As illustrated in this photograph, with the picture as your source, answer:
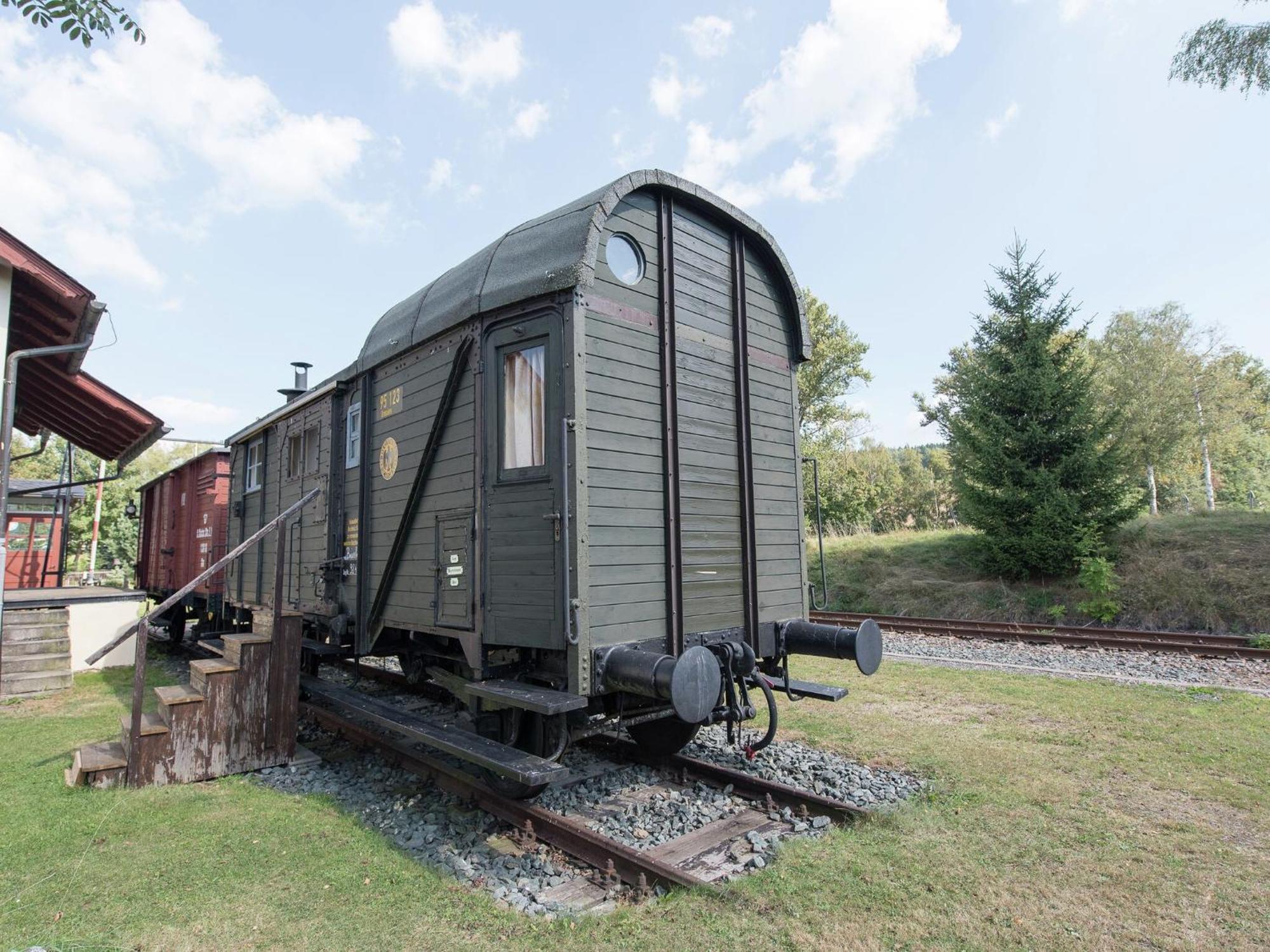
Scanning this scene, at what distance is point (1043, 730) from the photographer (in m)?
6.14

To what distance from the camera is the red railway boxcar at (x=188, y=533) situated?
1122cm

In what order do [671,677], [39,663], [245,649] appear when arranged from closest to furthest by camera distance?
[671,677] < [245,649] < [39,663]

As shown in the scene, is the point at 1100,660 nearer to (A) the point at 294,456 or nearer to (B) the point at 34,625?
(A) the point at 294,456

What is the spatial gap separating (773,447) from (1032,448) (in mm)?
11355

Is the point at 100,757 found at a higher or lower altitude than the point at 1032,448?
lower

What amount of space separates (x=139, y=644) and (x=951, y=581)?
14599 millimetres

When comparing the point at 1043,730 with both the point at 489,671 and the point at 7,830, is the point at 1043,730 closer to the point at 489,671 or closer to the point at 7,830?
the point at 489,671

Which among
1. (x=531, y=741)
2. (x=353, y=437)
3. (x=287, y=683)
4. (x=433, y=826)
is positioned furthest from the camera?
(x=353, y=437)

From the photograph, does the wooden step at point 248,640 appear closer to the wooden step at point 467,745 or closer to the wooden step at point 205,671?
the wooden step at point 205,671

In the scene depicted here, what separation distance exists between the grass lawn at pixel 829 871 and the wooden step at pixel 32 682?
12.0 feet

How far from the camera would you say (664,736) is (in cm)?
552

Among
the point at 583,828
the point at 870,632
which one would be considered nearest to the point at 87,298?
the point at 583,828


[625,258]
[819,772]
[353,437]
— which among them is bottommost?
[819,772]

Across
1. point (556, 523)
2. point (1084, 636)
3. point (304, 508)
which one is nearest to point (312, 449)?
point (304, 508)
